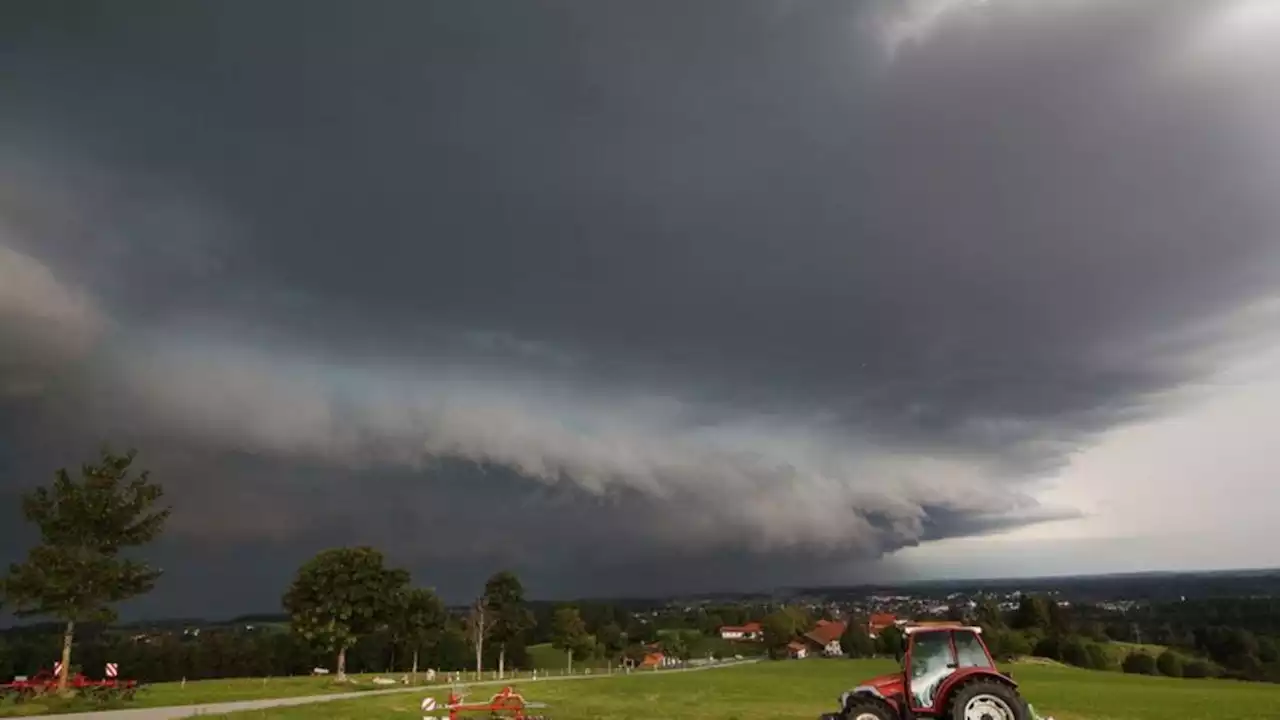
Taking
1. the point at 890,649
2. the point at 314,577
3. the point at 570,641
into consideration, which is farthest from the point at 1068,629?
the point at 314,577

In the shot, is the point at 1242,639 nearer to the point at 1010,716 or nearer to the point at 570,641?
the point at 570,641

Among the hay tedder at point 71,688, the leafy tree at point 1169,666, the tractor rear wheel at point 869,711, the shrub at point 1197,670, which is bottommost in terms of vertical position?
the shrub at point 1197,670

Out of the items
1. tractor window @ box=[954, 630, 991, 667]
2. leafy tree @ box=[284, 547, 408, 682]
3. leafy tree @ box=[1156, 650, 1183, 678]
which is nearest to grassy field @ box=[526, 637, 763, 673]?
leafy tree @ box=[284, 547, 408, 682]

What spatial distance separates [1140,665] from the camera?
432 feet

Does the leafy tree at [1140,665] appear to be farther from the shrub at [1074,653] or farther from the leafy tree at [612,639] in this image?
the leafy tree at [612,639]

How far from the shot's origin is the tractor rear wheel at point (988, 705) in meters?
16.8

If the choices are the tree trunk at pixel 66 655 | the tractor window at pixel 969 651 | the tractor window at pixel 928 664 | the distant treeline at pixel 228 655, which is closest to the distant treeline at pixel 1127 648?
the distant treeline at pixel 228 655

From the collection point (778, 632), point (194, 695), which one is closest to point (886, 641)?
point (778, 632)

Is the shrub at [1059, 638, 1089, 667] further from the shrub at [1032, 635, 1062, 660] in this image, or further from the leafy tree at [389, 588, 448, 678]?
the leafy tree at [389, 588, 448, 678]

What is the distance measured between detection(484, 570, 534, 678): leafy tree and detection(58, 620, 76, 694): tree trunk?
5712 centimetres

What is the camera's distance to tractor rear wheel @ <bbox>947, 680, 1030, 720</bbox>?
16750mm

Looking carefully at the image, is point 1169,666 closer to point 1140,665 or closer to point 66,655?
point 1140,665

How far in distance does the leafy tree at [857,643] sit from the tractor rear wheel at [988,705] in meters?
162

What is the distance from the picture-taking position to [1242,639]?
152m
